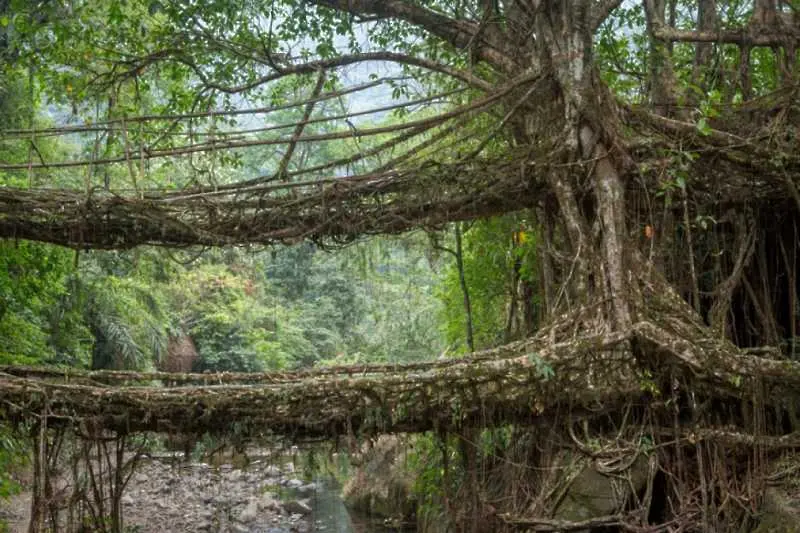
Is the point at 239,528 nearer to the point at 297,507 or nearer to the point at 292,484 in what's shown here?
the point at 297,507

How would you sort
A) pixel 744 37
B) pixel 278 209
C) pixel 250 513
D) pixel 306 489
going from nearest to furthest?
pixel 278 209 → pixel 744 37 → pixel 250 513 → pixel 306 489

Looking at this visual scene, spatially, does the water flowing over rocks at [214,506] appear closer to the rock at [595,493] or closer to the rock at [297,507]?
the rock at [297,507]

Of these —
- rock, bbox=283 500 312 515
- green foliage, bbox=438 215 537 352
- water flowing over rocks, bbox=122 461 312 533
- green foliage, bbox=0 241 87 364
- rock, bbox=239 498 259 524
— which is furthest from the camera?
rock, bbox=283 500 312 515

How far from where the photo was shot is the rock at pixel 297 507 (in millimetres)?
12305

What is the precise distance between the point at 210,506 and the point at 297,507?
1.24 m

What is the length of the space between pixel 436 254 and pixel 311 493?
6.49 metres

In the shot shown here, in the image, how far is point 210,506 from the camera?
12.6 m

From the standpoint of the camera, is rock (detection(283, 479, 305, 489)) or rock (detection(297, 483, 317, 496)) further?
rock (detection(283, 479, 305, 489))

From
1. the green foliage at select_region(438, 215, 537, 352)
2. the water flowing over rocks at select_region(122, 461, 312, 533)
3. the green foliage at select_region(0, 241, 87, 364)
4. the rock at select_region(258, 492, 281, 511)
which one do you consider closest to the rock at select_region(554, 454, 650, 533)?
the green foliage at select_region(438, 215, 537, 352)

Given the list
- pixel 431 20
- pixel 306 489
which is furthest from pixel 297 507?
pixel 431 20

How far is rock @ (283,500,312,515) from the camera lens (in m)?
12.3

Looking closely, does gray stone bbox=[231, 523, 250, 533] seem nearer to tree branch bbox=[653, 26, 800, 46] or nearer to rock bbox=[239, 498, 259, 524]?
rock bbox=[239, 498, 259, 524]

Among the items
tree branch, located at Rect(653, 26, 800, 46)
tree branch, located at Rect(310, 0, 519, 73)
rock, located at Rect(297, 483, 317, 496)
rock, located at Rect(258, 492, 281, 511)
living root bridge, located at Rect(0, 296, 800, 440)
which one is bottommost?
rock, located at Rect(297, 483, 317, 496)

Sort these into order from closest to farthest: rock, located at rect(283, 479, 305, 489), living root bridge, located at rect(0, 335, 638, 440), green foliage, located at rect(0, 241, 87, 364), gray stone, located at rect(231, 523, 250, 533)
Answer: living root bridge, located at rect(0, 335, 638, 440) → green foliage, located at rect(0, 241, 87, 364) → gray stone, located at rect(231, 523, 250, 533) → rock, located at rect(283, 479, 305, 489)
